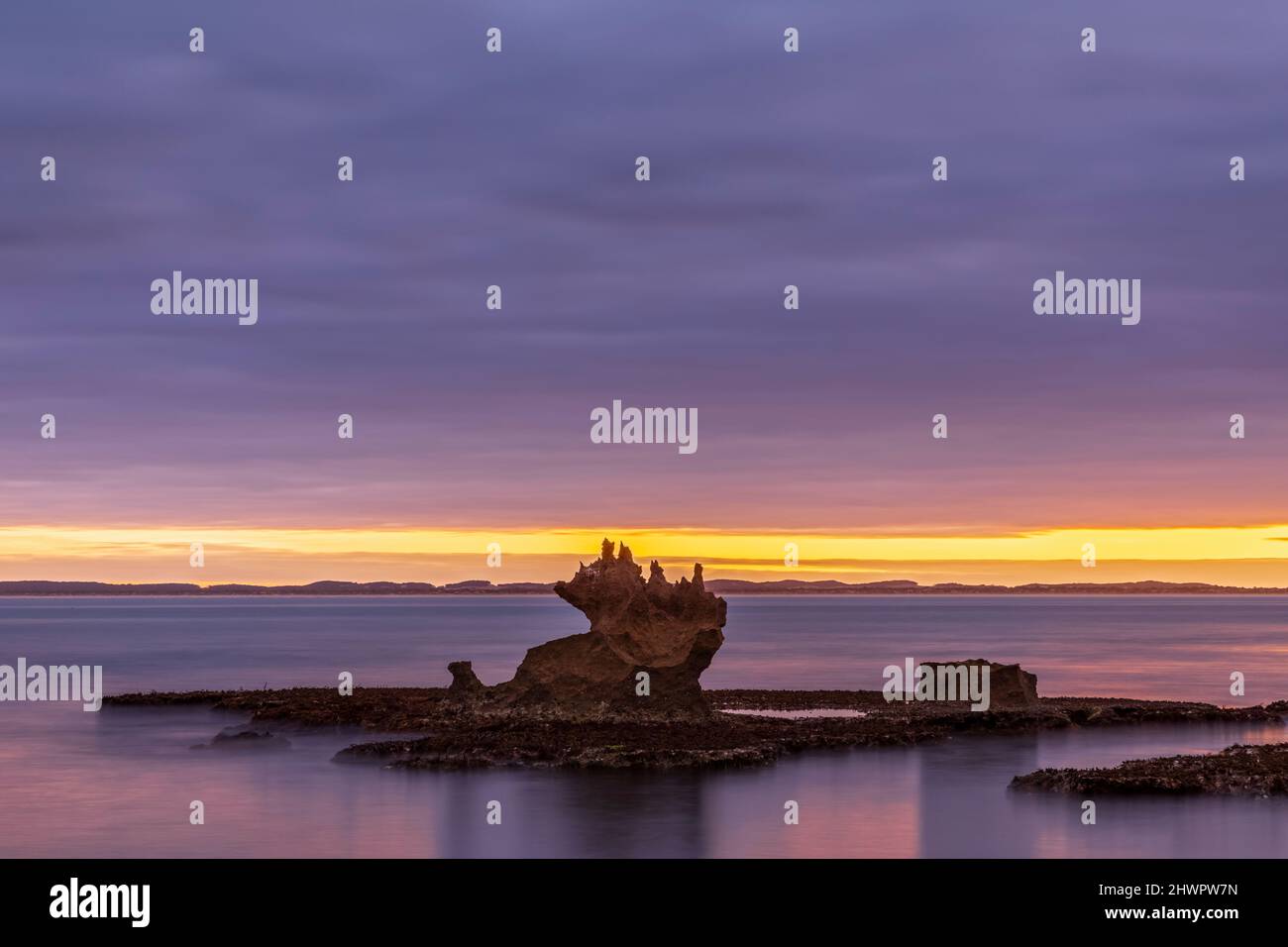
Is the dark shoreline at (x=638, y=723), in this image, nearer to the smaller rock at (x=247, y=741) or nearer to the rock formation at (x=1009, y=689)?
the rock formation at (x=1009, y=689)

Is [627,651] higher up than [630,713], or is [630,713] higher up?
[627,651]

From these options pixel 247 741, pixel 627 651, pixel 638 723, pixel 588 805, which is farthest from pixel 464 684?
pixel 588 805

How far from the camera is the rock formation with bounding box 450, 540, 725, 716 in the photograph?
66750 millimetres

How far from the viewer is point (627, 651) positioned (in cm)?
6725

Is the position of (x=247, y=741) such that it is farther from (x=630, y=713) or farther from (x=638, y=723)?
(x=638, y=723)

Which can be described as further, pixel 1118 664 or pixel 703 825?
pixel 1118 664

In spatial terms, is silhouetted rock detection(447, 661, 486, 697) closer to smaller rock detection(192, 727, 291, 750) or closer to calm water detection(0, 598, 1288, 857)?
calm water detection(0, 598, 1288, 857)

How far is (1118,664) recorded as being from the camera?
145m

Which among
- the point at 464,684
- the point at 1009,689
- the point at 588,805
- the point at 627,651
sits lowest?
the point at 588,805

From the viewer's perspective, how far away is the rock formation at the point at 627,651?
66.8 meters
